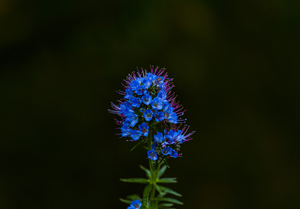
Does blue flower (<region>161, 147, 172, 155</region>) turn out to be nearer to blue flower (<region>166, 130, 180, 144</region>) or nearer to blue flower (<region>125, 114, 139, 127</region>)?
blue flower (<region>166, 130, 180, 144</region>)

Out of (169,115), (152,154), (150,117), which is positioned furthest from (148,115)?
(152,154)

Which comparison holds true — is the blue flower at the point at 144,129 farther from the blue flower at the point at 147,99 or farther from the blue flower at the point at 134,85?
the blue flower at the point at 134,85

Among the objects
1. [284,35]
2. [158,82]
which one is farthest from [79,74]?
[284,35]

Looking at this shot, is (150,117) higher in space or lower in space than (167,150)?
higher

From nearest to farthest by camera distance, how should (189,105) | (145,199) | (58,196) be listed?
(145,199)
(58,196)
(189,105)

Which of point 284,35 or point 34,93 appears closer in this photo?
point 34,93

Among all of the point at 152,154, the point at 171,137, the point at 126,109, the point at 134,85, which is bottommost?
the point at 152,154

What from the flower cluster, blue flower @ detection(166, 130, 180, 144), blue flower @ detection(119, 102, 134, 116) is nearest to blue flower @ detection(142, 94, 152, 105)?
the flower cluster

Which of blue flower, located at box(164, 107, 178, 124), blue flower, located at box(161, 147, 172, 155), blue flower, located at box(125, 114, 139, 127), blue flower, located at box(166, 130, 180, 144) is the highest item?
blue flower, located at box(164, 107, 178, 124)

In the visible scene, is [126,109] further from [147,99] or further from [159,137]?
[159,137]

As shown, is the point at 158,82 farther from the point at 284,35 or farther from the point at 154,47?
the point at 284,35

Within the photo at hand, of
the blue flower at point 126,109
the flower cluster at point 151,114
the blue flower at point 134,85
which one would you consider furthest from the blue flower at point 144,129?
the blue flower at point 134,85
